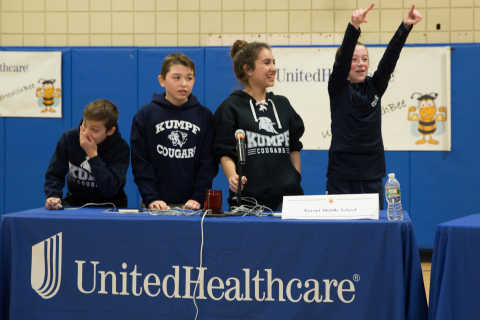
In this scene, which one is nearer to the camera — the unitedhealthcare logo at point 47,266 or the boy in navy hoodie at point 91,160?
the unitedhealthcare logo at point 47,266

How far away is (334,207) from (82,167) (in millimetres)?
1465

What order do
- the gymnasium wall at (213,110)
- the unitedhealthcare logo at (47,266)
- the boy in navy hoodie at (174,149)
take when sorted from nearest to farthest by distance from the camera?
the unitedhealthcare logo at (47,266)
the boy in navy hoodie at (174,149)
the gymnasium wall at (213,110)

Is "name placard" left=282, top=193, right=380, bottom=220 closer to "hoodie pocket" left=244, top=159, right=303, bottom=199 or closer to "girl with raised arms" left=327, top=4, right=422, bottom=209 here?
"hoodie pocket" left=244, top=159, right=303, bottom=199

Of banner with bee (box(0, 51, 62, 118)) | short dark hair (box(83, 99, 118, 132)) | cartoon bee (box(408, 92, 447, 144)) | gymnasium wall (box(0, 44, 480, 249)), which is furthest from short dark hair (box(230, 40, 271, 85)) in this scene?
banner with bee (box(0, 51, 62, 118))

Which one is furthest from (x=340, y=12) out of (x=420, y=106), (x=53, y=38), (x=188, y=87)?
(x=53, y=38)

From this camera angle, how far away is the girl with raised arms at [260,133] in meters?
2.54

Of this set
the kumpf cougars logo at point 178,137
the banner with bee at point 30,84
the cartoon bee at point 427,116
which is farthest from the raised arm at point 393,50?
the banner with bee at point 30,84

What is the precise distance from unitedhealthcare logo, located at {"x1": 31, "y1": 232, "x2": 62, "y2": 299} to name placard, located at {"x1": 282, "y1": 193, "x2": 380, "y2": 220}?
3.52 ft

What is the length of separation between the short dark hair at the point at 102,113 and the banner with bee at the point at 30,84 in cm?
232

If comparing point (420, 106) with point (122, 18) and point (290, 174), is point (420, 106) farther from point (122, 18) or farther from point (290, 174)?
point (122, 18)

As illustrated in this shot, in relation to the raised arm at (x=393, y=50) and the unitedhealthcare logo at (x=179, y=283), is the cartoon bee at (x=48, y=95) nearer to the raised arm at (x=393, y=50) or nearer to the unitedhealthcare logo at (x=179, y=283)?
the unitedhealthcare logo at (x=179, y=283)

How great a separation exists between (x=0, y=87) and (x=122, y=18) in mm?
1445

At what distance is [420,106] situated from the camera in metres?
4.50

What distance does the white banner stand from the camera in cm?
448
